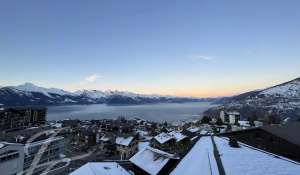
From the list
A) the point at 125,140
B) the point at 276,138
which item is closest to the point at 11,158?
the point at 125,140

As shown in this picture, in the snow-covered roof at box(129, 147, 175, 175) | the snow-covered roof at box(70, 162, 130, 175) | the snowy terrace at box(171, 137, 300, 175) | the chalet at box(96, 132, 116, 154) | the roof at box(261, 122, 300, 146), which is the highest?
the roof at box(261, 122, 300, 146)

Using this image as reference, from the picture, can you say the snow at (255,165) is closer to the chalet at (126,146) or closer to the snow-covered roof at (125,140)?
the chalet at (126,146)

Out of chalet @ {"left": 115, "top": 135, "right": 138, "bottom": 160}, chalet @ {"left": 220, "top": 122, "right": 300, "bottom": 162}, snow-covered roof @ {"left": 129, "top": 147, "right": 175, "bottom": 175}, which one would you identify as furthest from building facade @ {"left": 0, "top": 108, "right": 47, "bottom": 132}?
chalet @ {"left": 220, "top": 122, "right": 300, "bottom": 162}

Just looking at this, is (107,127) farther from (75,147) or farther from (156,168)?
(156,168)

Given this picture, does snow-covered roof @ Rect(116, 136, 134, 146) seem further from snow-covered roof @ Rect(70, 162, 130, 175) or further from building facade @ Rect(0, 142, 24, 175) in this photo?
snow-covered roof @ Rect(70, 162, 130, 175)

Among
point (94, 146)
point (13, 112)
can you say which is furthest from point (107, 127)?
point (13, 112)

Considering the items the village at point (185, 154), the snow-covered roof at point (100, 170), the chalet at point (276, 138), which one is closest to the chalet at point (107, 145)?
the village at point (185, 154)

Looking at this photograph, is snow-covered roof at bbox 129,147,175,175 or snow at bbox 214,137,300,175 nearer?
snow at bbox 214,137,300,175
